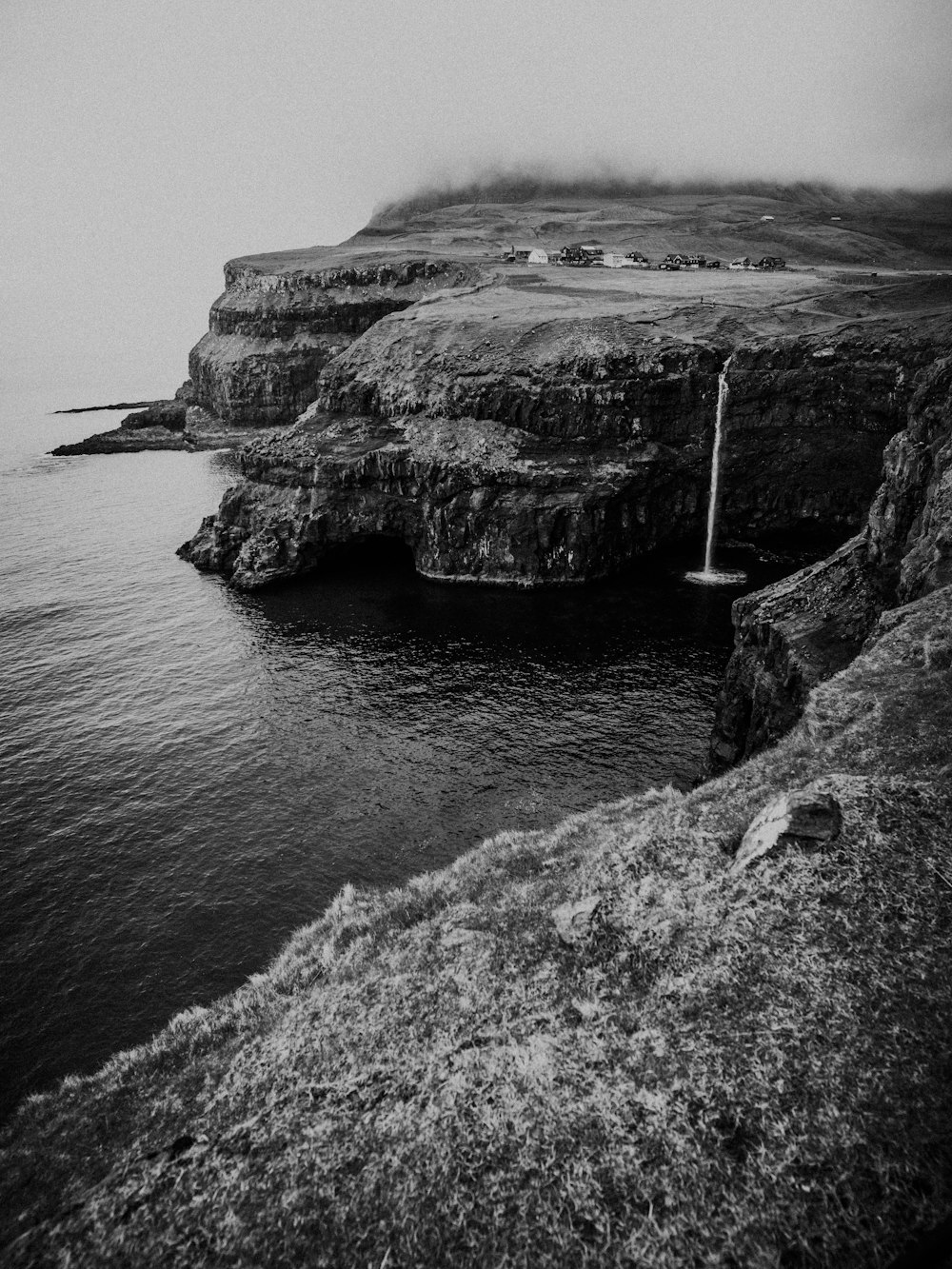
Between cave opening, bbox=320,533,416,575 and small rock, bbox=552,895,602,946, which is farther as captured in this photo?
cave opening, bbox=320,533,416,575

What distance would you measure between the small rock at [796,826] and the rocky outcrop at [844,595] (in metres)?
14.4

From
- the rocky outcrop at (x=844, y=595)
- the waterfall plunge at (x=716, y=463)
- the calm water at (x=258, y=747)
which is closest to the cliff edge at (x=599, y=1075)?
the calm water at (x=258, y=747)

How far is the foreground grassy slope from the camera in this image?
43.8 ft

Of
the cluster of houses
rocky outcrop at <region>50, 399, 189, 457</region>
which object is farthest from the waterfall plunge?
rocky outcrop at <region>50, 399, 189, 457</region>

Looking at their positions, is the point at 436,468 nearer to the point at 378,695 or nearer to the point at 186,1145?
the point at 378,695

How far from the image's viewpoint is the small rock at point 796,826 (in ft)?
65.7

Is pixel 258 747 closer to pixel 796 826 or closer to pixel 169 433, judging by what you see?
pixel 796 826

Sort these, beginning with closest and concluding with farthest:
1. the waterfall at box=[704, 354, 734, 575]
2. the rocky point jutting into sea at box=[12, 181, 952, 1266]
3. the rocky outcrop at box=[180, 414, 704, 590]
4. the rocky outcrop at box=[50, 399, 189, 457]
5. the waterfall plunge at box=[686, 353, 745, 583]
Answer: the rocky point jutting into sea at box=[12, 181, 952, 1266] < the rocky outcrop at box=[180, 414, 704, 590] < the waterfall plunge at box=[686, 353, 745, 583] < the waterfall at box=[704, 354, 734, 575] < the rocky outcrop at box=[50, 399, 189, 457]

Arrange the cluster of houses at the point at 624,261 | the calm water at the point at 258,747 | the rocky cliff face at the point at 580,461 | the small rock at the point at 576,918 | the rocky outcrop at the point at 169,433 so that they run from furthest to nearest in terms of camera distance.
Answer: the rocky outcrop at the point at 169,433 → the cluster of houses at the point at 624,261 → the rocky cliff face at the point at 580,461 → the calm water at the point at 258,747 → the small rock at the point at 576,918

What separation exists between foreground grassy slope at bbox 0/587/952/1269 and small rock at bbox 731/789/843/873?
1.34ft

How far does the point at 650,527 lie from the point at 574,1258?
72.1 m

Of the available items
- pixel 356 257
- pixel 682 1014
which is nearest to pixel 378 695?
pixel 682 1014

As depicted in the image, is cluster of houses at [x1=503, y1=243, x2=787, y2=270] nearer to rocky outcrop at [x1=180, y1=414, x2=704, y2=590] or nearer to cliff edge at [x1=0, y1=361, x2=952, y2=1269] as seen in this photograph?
rocky outcrop at [x1=180, y1=414, x2=704, y2=590]

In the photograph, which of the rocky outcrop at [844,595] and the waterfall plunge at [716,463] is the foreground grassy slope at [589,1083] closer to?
the rocky outcrop at [844,595]
